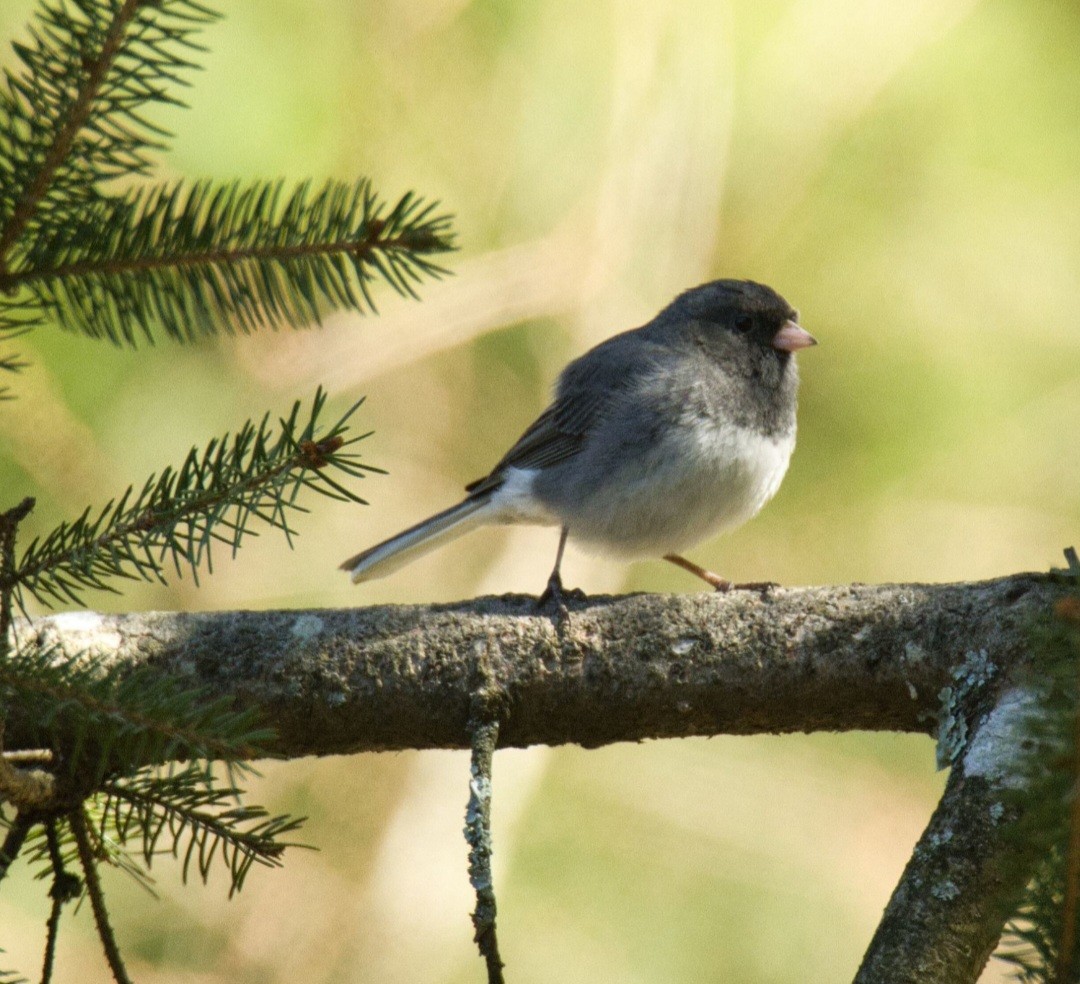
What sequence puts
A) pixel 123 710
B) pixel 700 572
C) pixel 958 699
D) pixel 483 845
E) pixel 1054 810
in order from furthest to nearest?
pixel 700 572 → pixel 958 699 → pixel 483 845 → pixel 123 710 → pixel 1054 810

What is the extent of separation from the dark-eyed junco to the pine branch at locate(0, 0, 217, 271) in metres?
1.57

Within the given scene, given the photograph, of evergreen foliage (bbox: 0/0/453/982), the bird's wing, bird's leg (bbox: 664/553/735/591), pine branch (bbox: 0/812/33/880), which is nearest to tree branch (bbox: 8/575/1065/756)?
evergreen foliage (bbox: 0/0/453/982)

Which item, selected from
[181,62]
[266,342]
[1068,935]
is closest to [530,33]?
[266,342]

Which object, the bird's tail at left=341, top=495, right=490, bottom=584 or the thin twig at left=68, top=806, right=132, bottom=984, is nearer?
the thin twig at left=68, top=806, right=132, bottom=984

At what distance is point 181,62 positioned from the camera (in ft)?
4.81

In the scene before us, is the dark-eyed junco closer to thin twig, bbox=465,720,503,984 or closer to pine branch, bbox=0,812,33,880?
thin twig, bbox=465,720,503,984

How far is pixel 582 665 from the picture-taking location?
1877mm

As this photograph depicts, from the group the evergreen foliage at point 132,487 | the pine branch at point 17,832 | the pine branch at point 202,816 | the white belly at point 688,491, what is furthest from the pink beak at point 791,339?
the pine branch at point 17,832

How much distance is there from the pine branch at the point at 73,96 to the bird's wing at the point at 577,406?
169 cm

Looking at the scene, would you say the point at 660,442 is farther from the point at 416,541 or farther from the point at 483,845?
the point at 483,845

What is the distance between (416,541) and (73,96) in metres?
1.70

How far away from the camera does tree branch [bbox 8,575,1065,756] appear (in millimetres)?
1840

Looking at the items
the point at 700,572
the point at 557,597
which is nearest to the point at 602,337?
the point at 700,572

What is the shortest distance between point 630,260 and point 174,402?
1.60 meters
